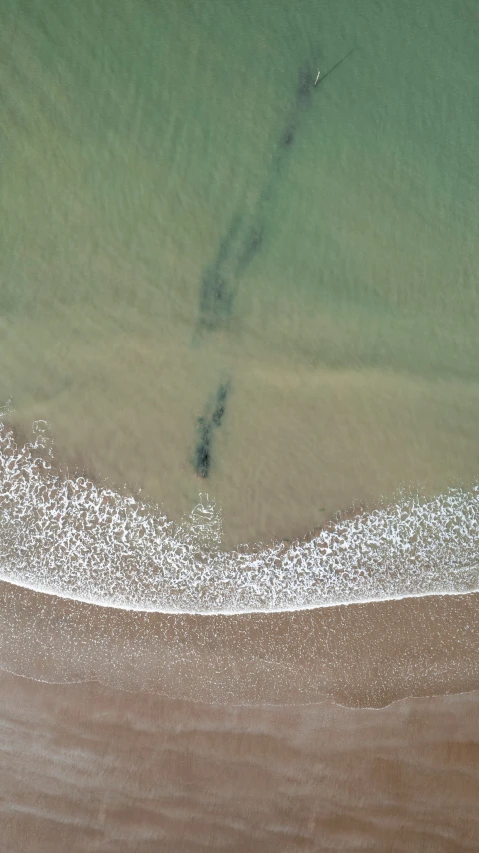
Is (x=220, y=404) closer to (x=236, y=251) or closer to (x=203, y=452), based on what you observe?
(x=203, y=452)

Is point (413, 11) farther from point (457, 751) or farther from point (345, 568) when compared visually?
point (457, 751)

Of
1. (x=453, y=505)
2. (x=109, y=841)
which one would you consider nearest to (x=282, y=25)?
(x=453, y=505)

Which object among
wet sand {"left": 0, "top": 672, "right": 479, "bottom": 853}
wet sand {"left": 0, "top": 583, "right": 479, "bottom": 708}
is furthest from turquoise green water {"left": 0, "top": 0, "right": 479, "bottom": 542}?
wet sand {"left": 0, "top": 672, "right": 479, "bottom": 853}

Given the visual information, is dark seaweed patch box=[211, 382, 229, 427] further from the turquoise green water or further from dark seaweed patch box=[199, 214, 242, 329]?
dark seaweed patch box=[199, 214, 242, 329]

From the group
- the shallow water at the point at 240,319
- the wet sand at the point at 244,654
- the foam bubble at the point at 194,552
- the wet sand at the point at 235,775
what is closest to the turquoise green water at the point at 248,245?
the shallow water at the point at 240,319

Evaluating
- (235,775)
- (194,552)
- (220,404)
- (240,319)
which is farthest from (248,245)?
(235,775)

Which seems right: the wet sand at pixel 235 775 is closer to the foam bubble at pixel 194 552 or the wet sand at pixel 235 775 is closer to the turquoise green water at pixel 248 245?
the foam bubble at pixel 194 552
